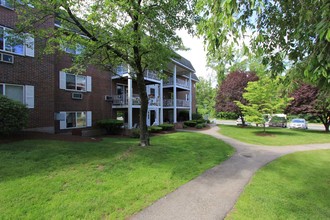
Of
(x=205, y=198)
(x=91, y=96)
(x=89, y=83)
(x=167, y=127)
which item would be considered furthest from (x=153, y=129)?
(x=205, y=198)

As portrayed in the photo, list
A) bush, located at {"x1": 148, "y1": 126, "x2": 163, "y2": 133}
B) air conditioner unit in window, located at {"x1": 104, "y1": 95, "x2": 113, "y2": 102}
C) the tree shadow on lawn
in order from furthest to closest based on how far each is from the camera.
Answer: air conditioner unit in window, located at {"x1": 104, "y1": 95, "x2": 113, "y2": 102}, bush, located at {"x1": 148, "y1": 126, "x2": 163, "y2": 133}, the tree shadow on lawn

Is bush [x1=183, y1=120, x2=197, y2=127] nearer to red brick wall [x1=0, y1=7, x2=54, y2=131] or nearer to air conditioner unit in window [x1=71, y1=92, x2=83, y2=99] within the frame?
air conditioner unit in window [x1=71, y1=92, x2=83, y2=99]

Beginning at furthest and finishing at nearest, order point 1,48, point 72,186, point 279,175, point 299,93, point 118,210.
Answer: point 299,93 < point 1,48 < point 279,175 < point 72,186 < point 118,210

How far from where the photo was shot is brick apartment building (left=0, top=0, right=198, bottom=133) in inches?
406

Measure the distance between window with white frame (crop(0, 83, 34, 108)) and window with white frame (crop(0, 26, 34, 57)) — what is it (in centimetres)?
190

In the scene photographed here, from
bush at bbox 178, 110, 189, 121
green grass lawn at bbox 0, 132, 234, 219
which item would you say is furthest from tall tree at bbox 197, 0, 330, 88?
bush at bbox 178, 110, 189, 121

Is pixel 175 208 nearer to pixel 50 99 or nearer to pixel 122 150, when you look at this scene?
pixel 122 150

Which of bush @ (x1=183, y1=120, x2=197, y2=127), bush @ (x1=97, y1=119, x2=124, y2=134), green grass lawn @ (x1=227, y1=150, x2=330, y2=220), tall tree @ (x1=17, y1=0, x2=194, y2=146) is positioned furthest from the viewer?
bush @ (x1=183, y1=120, x2=197, y2=127)

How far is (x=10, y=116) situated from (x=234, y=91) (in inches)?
884

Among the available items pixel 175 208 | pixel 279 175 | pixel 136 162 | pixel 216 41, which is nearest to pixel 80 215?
pixel 175 208

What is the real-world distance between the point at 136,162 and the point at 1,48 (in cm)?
991

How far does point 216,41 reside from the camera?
264cm

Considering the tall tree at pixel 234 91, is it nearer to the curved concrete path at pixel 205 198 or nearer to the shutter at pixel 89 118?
the shutter at pixel 89 118

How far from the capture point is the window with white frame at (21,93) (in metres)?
10.5
